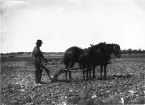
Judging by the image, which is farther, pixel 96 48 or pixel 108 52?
pixel 96 48

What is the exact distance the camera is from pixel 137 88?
10289 mm

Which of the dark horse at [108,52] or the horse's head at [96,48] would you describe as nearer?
the dark horse at [108,52]

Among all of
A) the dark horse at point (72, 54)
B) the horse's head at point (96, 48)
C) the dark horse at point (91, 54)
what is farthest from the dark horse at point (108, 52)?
the dark horse at point (72, 54)

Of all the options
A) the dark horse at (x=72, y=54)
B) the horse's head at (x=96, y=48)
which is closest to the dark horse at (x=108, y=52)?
the horse's head at (x=96, y=48)

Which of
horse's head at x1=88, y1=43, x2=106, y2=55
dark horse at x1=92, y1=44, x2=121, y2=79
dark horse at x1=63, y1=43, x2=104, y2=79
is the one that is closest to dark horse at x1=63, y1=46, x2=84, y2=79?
dark horse at x1=63, y1=43, x2=104, y2=79

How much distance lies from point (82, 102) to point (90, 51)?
216 inches

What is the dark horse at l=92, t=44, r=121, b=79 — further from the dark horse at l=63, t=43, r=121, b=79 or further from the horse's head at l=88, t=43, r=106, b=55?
the horse's head at l=88, t=43, r=106, b=55

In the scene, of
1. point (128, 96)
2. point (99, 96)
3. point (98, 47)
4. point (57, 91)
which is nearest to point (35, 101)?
point (57, 91)

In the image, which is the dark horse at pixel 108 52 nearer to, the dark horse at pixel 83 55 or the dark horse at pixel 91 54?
the dark horse at pixel 91 54

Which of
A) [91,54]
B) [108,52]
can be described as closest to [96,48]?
[91,54]

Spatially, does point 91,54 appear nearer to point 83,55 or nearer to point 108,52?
point 83,55

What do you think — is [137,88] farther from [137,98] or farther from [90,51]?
[90,51]

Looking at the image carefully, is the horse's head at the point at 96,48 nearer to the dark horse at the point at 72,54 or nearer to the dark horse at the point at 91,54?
the dark horse at the point at 91,54

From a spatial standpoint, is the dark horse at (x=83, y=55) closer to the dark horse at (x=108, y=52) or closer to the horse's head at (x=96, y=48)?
the horse's head at (x=96, y=48)
